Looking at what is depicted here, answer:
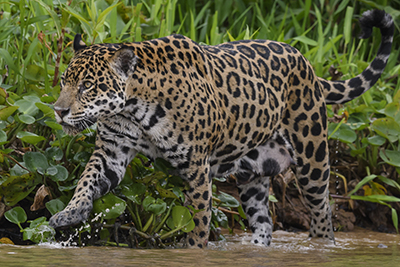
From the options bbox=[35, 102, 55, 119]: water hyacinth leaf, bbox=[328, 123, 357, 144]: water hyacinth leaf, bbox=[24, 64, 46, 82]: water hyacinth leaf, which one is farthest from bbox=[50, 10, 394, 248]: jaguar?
bbox=[24, 64, 46, 82]: water hyacinth leaf

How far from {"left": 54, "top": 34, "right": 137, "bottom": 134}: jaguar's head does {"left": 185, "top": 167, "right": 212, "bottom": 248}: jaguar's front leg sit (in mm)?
Answer: 768

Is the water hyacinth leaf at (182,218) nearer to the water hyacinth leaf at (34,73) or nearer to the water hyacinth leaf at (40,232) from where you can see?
the water hyacinth leaf at (40,232)

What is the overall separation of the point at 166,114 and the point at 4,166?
135 cm

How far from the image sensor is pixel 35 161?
3902 millimetres

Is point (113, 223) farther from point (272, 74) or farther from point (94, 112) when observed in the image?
point (272, 74)

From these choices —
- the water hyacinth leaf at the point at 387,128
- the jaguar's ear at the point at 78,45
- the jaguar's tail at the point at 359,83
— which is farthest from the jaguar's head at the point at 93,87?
the water hyacinth leaf at the point at 387,128

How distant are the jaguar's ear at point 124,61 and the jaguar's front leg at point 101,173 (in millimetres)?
520

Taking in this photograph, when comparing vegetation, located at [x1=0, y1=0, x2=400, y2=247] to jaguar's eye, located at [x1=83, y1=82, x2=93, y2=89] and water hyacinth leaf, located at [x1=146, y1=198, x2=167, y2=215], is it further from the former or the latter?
jaguar's eye, located at [x1=83, y1=82, x2=93, y2=89]

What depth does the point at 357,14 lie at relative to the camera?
31.7 feet

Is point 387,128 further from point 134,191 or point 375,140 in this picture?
point 134,191

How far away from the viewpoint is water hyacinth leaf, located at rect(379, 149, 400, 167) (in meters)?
5.86

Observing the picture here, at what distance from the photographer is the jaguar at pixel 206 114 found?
361 centimetres

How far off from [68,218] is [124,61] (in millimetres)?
1064

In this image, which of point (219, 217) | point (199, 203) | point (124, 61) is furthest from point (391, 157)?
point (124, 61)
